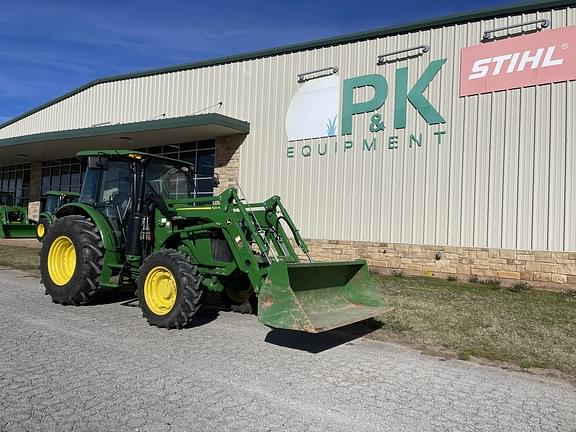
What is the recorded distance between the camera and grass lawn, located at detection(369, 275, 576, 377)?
608 centimetres

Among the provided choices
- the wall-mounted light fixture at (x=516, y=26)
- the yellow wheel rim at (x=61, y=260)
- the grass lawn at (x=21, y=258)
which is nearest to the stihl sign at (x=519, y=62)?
the wall-mounted light fixture at (x=516, y=26)

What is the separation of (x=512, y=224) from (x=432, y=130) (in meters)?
2.87

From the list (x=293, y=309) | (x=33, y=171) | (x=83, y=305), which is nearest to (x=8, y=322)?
(x=83, y=305)

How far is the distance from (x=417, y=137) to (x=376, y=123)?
1.21 meters

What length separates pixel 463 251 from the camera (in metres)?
11.5

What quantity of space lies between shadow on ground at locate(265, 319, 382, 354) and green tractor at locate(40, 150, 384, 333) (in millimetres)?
346

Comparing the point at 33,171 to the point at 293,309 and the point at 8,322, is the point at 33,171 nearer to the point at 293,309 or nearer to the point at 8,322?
the point at 8,322

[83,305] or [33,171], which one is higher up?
[33,171]

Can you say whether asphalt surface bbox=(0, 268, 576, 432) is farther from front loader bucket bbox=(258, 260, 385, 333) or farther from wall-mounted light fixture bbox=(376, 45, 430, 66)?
wall-mounted light fixture bbox=(376, 45, 430, 66)

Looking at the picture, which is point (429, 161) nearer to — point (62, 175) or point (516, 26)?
point (516, 26)

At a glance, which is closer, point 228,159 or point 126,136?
point 228,159

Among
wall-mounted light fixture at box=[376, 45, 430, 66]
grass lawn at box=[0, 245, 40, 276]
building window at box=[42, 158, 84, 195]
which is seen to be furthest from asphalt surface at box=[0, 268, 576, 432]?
building window at box=[42, 158, 84, 195]

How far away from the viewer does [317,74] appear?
1436 centimetres

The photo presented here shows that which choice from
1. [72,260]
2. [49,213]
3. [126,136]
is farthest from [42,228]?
[72,260]
